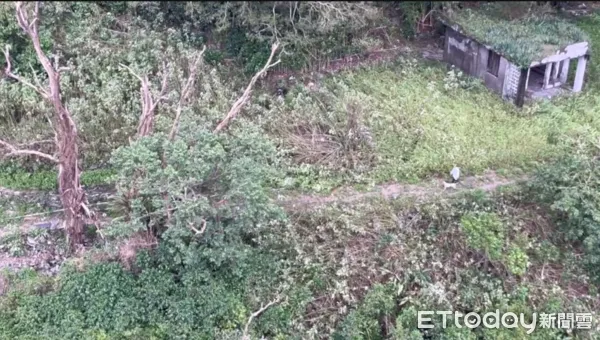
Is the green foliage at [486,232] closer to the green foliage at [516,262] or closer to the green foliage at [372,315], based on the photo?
the green foliage at [516,262]

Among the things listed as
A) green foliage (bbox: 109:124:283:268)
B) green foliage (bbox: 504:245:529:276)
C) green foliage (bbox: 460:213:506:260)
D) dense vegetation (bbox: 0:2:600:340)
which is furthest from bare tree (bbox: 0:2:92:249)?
green foliage (bbox: 504:245:529:276)

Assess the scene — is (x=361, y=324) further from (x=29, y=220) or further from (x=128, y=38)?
(x=128, y=38)

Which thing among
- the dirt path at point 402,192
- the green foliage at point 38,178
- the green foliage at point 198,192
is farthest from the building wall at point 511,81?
the green foliage at point 38,178

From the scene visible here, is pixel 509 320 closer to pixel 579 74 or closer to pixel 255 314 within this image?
pixel 255 314

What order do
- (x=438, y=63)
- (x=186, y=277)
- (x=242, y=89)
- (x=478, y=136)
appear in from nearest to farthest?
(x=186, y=277), (x=478, y=136), (x=242, y=89), (x=438, y=63)

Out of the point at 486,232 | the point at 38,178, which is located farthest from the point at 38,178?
the point at 486,232

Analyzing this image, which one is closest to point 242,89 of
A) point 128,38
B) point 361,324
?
point 128,38

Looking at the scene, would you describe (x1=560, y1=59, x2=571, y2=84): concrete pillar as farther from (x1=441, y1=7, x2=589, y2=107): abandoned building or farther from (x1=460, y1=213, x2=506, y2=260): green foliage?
(x1=460, y1=213, x2=506, y2=260): green foliage
